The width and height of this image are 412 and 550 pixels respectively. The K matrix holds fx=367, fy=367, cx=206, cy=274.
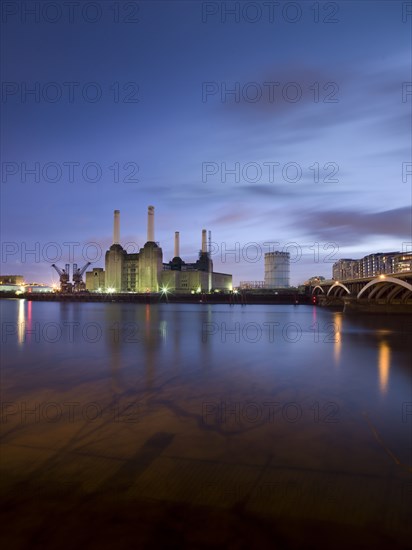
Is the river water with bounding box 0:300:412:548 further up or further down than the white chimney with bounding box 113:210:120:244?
further down

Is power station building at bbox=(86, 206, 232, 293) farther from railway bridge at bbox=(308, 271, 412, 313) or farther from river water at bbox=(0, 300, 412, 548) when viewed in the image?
river water at bbox=(0, 300, 412, 548)

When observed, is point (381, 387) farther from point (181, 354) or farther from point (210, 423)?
point (181, 354)

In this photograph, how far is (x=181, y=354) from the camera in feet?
57.6

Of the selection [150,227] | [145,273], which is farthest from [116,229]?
[145,273]

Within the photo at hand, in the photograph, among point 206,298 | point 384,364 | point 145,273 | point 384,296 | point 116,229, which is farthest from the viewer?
point 116,229

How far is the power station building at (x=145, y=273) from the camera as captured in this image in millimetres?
133875

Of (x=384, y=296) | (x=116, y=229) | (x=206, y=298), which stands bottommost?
(x=206, y=298)

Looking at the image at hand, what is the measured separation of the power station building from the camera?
439ft

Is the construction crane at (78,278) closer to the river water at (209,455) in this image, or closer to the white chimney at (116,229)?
the white chimney at (116,229)

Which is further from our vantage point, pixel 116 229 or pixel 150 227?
pixel 116 229

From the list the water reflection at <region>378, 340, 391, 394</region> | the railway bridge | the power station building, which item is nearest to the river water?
the water reflection at <region>378, 340, 391, 394</region>

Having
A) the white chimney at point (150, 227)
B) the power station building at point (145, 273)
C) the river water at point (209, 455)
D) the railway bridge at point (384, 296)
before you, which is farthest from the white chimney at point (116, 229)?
the river water at point (209, 455)

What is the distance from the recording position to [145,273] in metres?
135

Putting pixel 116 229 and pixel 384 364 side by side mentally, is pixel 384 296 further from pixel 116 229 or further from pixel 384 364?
pixel 116 229
